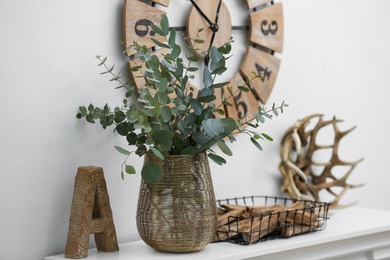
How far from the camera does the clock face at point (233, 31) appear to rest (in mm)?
1823

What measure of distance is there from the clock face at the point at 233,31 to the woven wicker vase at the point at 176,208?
31cm

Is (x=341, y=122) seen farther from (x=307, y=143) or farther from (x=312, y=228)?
(x=312, y=228)

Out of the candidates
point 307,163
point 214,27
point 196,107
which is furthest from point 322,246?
point 214,27

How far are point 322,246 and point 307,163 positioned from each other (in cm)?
47

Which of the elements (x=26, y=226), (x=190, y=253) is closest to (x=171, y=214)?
(x=190, y=253)

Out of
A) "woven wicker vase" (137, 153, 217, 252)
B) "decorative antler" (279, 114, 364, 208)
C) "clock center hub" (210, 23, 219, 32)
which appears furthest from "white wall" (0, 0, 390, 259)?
"clock center hub" (210, 23, 219, 32)

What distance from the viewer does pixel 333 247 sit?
194 centimetres

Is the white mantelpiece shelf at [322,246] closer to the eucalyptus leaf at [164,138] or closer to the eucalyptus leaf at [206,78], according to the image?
Result: the eucalyptus leaf at [164,138]

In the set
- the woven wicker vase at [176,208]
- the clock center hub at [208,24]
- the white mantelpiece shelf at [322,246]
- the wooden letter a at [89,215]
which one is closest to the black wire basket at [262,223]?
the white mantelpiece shelf at [322,246]

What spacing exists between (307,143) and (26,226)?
1.10 meters

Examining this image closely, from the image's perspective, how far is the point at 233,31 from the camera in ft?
6.90

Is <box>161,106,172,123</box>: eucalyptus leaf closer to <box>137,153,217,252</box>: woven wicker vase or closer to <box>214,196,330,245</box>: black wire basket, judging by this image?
<box>137,153,217,252</box>: woven wicker vase

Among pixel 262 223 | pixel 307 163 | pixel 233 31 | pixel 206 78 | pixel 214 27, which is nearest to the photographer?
pixel 206 78

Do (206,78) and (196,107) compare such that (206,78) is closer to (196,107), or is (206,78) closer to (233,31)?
(196,107)
